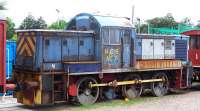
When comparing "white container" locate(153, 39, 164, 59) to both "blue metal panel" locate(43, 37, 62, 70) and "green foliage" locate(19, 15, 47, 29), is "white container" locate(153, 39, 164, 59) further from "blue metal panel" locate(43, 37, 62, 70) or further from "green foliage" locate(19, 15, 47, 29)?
"green foliage" locate(19, 15, 47, 29)

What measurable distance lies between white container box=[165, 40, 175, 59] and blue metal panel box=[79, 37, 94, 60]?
383cm

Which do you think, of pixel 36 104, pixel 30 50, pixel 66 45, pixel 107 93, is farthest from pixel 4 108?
pixel 107 93

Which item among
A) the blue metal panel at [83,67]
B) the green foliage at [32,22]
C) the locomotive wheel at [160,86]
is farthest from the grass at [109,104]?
the green foliage at [32,22]

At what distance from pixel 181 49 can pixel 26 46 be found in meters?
7.02

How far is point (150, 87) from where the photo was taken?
49.9ft

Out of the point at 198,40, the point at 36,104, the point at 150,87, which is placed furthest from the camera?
the point at 198,40

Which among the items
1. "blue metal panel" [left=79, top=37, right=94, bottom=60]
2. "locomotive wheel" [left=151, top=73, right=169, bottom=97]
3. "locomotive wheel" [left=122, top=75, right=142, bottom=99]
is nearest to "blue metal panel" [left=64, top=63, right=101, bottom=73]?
"blue metal panel" [left=79, top=37, right=94, bottom=60]

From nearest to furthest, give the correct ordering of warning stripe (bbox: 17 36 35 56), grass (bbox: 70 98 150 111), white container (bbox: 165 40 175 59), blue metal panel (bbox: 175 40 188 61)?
1. warning stripe (bbox: 17 36 35 56)
2. grass (bbox: 70 98 150 111)
3. white container (bbox: 165 40 175 59)
4. blue metal panel (bbox: 175 40 188 61)

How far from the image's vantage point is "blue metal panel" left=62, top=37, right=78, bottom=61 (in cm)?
1259

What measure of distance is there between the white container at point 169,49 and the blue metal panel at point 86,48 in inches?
151

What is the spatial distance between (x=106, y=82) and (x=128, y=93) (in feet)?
3.81

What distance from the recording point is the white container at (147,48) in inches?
585

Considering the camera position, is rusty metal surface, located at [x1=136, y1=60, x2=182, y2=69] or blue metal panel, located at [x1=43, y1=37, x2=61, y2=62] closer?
blue metal panel, located at [x1=43, y1=37, x2=61, y2=62]

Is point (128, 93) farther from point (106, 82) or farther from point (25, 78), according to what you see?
point (25, 78)
